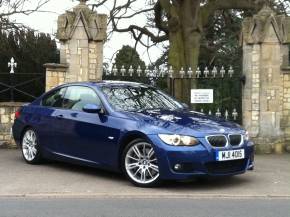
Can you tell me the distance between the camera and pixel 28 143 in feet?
36.4

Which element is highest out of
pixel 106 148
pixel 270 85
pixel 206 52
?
pixel 206 52

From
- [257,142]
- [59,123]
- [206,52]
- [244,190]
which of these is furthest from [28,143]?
[206,52]

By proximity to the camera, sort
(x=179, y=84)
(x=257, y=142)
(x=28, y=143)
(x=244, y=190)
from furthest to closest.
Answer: (x=179, y=84), (x=257, y=142), (x=28, y=143), (x=244, y=190)

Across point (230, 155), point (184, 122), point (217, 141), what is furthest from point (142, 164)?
point (230, 155)

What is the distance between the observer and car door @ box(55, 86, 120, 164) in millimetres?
9344

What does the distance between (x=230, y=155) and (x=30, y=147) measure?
160 inches

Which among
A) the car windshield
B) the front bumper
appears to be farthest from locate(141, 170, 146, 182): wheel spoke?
the car windshield

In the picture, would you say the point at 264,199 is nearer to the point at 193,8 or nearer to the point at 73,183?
the point at 73,183

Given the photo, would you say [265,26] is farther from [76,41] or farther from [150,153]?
[150,153]

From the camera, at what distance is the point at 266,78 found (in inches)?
536

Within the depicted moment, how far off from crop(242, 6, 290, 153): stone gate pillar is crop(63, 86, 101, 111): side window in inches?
191

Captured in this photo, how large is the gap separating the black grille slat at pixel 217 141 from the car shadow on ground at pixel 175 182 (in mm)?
619

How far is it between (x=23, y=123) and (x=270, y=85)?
5.68 metres

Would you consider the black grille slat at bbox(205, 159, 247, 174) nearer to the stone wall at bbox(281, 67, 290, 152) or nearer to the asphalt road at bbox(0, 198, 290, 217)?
the asphalt road at bbox(0, 198, 290, 217)
